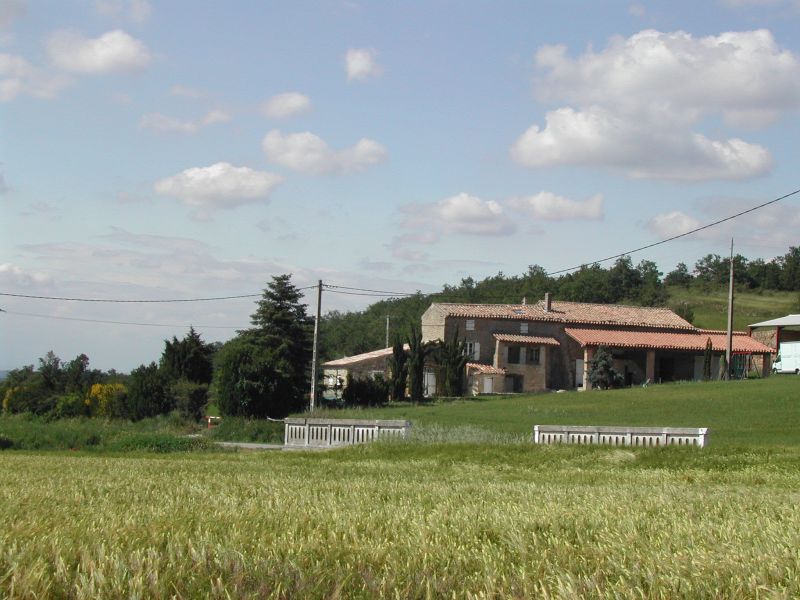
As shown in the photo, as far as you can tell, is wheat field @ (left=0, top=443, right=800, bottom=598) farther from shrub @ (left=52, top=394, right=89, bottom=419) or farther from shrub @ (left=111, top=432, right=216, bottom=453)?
shrub @ (left=52, top=394, right=89, bottom=419)

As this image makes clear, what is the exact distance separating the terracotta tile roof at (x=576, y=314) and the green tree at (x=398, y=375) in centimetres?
1042

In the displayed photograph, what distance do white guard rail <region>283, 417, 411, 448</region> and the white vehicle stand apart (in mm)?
41983

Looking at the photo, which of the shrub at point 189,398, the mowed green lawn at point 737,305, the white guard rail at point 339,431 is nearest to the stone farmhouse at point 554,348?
the shrub at point 189,398

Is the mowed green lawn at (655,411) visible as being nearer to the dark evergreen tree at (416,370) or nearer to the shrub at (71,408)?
the dark evergreen tree at (416,370)

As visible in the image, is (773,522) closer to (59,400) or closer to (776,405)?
(776,405)

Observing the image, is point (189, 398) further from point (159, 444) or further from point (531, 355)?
point (531, 355)

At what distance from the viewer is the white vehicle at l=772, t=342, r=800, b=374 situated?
6216 cm

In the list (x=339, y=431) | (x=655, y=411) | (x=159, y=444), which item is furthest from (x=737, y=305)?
(x=159, y=444)

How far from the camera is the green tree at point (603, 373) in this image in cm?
6303

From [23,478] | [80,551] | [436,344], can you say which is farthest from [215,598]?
[436,344]

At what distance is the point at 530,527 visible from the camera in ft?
Result: 18.4

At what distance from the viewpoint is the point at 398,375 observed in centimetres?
5916

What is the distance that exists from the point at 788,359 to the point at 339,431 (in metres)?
43.6

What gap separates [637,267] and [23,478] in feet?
403
